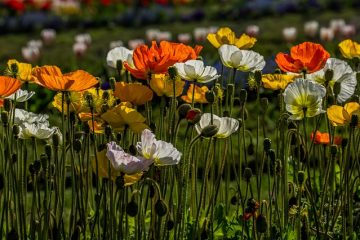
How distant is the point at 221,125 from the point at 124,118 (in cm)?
34

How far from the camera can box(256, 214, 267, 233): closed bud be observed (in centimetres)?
291

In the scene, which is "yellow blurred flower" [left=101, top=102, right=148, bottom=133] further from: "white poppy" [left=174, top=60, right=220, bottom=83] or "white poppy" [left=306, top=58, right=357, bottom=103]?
"white poppy" [left=306, top=58, right=357, bottom=103]

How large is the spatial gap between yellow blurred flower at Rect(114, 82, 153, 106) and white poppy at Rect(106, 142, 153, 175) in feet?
1.26

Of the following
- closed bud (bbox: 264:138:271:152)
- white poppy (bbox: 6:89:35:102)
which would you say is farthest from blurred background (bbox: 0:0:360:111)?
closed bud (bbox: 264:138:271:152)

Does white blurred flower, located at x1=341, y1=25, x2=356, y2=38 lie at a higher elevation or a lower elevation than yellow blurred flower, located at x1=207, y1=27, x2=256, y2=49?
lower

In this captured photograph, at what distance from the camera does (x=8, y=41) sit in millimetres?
12445

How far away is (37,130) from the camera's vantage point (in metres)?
3.04

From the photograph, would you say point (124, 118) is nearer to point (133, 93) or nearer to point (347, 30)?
point (133, 93)

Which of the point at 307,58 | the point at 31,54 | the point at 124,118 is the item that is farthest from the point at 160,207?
the point at 31,54

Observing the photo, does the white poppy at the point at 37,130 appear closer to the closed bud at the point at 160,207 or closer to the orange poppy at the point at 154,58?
the orange poppy at the point at 154,58

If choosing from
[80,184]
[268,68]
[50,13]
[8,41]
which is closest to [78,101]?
[80,184]

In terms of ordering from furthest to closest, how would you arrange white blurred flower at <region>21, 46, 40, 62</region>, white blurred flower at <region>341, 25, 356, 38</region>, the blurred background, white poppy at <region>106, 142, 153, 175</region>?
1. the blurred background
2. white blurred flower at <region>341, 25, 356, 38</region>
3. white blurred flower at <region>21, 46, 40, 62</region>
4. white poppy at <region>106, 142, 153, 175</region>

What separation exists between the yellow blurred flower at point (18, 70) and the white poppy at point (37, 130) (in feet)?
0.87

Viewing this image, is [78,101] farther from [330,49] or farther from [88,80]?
[330,49]
